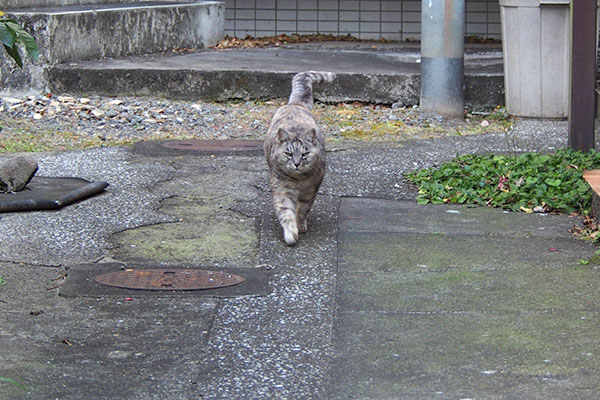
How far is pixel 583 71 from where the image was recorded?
6969 mm

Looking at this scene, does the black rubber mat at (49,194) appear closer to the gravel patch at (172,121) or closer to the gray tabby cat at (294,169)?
the gray tabby cat at (294,169)

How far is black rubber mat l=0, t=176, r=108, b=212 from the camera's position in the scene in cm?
580

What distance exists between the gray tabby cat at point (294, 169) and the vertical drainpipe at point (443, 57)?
3714 mm

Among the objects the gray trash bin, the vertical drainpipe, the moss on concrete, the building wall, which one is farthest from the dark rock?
the building wall

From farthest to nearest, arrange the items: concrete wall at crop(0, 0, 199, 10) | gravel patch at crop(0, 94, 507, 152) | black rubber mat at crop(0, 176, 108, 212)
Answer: concrete wall at crop(0, 0, 199, 10) < gravel patch at crop(0, 94, 507, 152) < black rubber mat at crop(0, 176, 108, 212)

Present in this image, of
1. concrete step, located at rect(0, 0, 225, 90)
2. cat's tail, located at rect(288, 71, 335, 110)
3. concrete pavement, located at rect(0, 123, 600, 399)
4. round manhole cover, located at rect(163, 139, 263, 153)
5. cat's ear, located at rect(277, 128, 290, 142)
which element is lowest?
concrete pavement, located at rect(0, 123, 600, 399)

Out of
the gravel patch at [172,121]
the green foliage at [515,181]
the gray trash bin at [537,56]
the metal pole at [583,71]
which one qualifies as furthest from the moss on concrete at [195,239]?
the gray trash bin at [537,56]

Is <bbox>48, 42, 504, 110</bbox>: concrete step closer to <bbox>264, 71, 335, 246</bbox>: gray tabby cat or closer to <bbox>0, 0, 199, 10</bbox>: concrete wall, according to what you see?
<bbox>0, 0, 199, 10</bbox>: concrete wall

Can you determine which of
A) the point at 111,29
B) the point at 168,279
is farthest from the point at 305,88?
the point at 111,29

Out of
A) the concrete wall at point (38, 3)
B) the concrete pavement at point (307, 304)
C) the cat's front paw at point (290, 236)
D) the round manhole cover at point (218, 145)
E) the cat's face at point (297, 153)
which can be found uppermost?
the concrete wall at point (38, 3)

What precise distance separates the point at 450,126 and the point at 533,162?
2350mm

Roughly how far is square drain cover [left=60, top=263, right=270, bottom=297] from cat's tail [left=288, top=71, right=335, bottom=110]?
5.74ft

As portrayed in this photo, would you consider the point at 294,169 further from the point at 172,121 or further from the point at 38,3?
the point at 38,3

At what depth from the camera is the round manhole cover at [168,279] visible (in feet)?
15.0
